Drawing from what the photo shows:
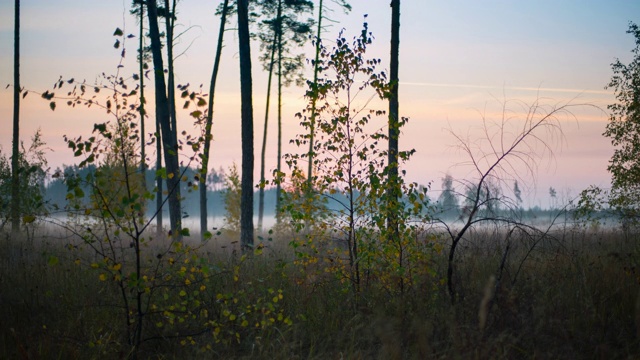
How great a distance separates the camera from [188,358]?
5.55 m

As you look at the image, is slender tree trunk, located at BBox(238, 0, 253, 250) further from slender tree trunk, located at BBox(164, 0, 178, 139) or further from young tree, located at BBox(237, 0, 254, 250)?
slender tree trunk, located at BBox(164, 0, 178, 139)

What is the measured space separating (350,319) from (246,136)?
271 inches

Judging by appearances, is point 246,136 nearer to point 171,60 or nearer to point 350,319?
point 350,319

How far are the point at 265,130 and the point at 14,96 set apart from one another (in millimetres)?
11640

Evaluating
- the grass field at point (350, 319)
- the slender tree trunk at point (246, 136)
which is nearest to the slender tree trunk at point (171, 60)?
the slender tree trunk at point (246, 136)

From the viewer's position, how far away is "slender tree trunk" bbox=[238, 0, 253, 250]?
12.2m

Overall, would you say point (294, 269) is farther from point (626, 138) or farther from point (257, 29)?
point (257, 29)

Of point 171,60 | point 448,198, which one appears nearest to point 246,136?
point 448,198

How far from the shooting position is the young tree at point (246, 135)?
40.2ft

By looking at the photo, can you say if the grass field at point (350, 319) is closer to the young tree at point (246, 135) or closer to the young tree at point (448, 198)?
the young tree at point (448, 198)

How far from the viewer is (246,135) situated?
1230 centimetres

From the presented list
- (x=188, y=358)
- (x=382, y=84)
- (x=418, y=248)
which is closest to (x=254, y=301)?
(x=188, y=358)

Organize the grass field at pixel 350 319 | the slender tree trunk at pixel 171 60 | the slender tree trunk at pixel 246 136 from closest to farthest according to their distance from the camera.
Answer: the grass field at pixel 350 319 → the slender tree trunk at pixel 246 136 → the slender tree trunk at pixel 171 60

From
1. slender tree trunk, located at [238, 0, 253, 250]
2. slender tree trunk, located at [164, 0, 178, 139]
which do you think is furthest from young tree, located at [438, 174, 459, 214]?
slender tree trunk, located at [164, 0, 178, 139]
